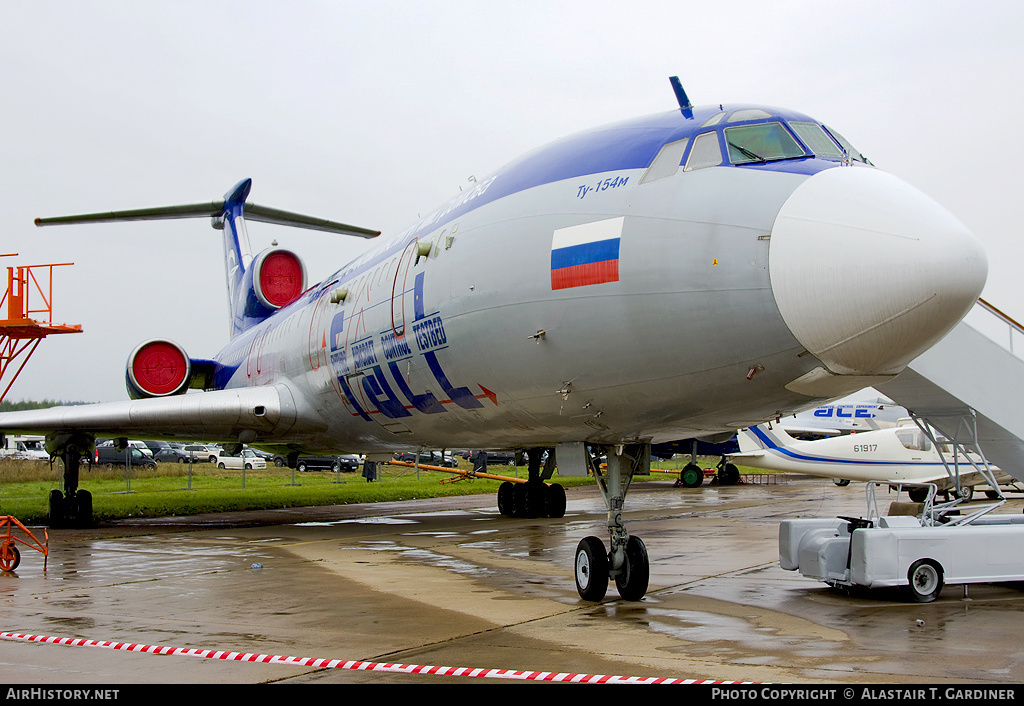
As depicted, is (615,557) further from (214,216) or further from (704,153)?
(214,216)

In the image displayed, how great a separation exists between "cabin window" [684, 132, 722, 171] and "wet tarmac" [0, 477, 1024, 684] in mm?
3443

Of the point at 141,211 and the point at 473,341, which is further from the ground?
the point at 141,211

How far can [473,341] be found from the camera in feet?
27.3

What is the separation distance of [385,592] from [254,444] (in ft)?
31.3

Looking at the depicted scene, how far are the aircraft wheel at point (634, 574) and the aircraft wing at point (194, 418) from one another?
738 cm

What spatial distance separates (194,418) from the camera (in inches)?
614

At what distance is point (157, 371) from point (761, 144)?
54.5ft

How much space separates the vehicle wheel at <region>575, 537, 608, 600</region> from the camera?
809 centimetres

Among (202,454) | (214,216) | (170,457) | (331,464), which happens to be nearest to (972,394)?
(214,216)

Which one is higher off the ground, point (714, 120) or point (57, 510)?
point (714, 120)

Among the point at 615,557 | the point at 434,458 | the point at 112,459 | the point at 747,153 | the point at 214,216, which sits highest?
the point at 214,216

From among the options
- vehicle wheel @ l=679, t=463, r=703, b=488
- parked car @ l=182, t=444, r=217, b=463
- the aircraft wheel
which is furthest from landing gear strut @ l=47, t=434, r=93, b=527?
parked car @ l=182, t=444, r=217, b=463
